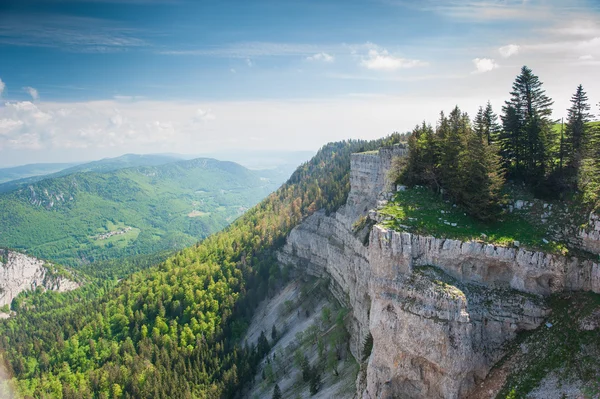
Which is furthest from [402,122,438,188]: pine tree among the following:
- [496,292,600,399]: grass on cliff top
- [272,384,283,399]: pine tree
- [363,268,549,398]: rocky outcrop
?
[272,384,283,399]: pine tree

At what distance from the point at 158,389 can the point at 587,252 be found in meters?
74.3

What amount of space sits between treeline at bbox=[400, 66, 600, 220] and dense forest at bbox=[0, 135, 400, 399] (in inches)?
1961

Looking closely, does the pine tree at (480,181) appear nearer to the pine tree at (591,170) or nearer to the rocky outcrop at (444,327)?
the pine tree at (591,170)

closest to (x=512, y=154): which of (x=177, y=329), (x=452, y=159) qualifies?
(x=452, y=159)

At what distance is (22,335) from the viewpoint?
132875 millimetres

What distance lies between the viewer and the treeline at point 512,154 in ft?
126

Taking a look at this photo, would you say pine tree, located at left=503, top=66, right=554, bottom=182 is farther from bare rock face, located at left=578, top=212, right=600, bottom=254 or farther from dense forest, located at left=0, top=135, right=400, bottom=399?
dense forest, located at left=0, top=135, right=400, bottom=399

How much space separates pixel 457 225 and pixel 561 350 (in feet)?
43.3

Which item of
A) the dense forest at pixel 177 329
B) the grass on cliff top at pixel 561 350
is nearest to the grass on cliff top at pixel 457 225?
the grass on cliff top at pixel 561 350

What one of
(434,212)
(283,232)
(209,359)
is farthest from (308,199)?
(434,212)

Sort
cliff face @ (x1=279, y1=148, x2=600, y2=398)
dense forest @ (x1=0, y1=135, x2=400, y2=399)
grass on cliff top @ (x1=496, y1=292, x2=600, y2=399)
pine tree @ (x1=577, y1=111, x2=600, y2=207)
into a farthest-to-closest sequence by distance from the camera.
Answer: dense forest @ (x1=0, y1=135, x2=400, y2=399) < pine tree @ (x1=577, y1=111, x2=600, y2=207) < cliff face @ (x1=279, y1=148, x2=600, y2=398) < grass on cliff top @ (x1=496, y1=292, x2=600, y2=399)

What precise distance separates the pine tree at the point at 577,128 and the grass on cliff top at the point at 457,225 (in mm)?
10710

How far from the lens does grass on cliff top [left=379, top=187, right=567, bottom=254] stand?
3425 cm

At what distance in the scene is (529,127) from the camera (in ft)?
148
